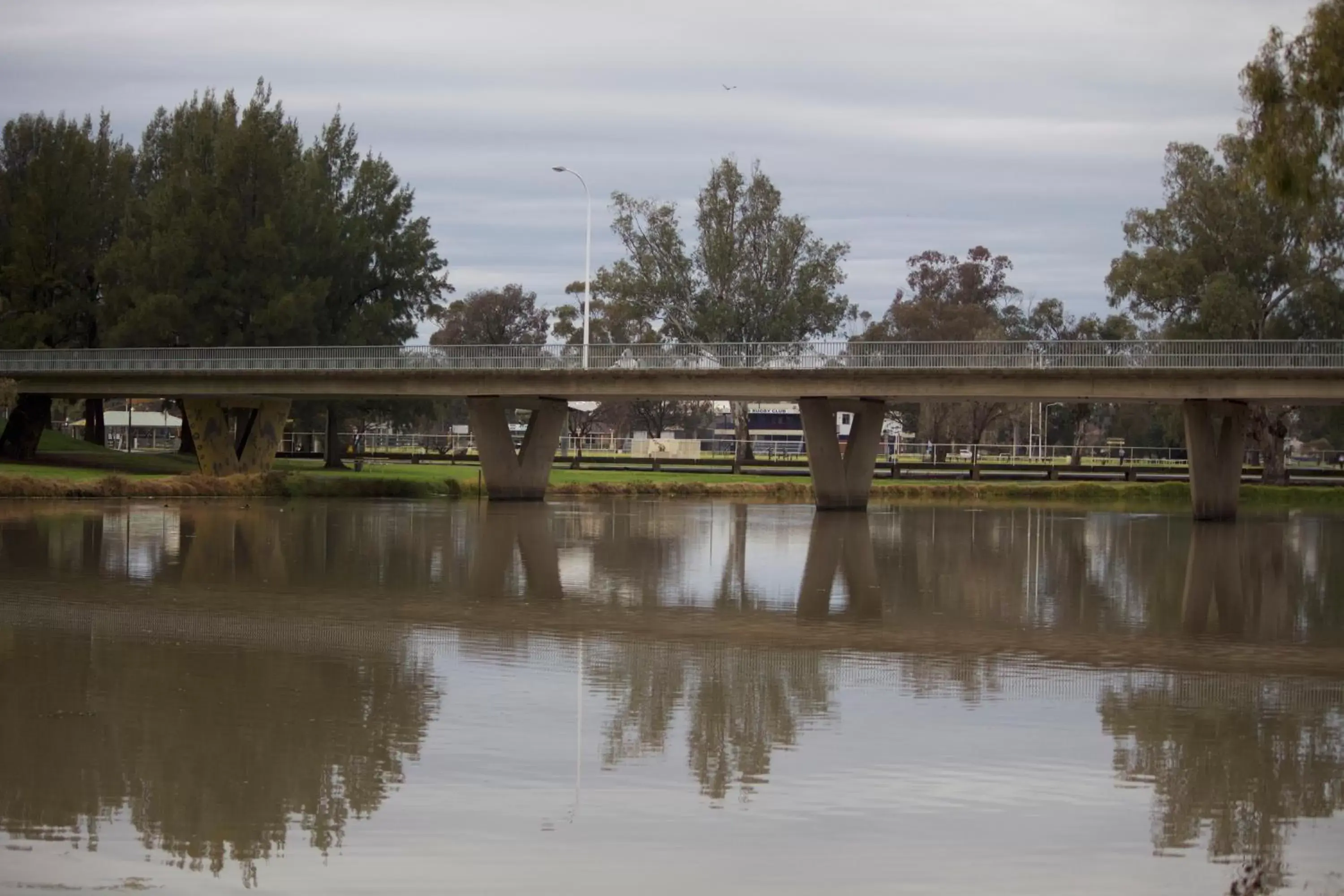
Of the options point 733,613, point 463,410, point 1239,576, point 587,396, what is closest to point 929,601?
point 733,613

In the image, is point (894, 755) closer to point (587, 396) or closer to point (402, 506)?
point (402, 506)

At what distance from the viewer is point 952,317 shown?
13088cm

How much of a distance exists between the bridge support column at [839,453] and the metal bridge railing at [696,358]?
245 centimetres

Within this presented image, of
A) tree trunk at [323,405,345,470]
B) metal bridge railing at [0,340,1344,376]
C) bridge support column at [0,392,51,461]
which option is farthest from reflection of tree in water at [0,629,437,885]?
tree trunk at [323,405,345,470]

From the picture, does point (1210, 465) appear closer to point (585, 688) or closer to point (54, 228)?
point (585, 688)

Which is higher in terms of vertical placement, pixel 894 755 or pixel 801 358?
pixel 801 358

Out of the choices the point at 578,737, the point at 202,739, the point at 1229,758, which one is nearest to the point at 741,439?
the point at 578,737

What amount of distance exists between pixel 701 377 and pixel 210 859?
56080 millimetres

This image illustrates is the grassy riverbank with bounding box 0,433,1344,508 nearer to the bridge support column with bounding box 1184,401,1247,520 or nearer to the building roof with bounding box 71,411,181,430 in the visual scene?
the bridge support column with bounding box 1184,401,1247,520

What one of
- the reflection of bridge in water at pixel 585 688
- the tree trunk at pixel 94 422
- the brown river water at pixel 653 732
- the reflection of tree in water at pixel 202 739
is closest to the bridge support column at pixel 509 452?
the tree trunk at pixel 94 422

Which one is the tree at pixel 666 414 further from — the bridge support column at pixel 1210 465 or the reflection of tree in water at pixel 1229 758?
the reflection of tree in water at pixel 1229 758

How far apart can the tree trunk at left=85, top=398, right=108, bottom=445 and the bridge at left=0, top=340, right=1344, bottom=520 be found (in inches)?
641

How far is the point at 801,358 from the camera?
65562mm

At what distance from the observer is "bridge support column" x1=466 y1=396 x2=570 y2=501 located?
68062mm
